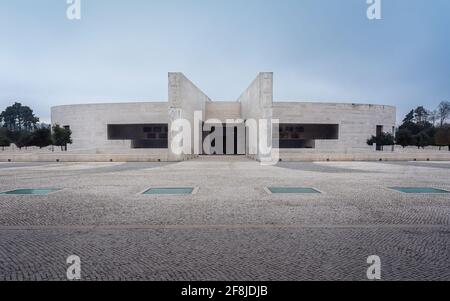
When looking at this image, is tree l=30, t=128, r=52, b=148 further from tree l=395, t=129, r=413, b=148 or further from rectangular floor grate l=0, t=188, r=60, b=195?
tree l=395, t=129, r=413, b=148

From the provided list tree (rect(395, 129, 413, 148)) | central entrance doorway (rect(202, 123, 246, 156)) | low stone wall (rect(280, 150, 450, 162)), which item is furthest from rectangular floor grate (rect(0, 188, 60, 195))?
tree (rect(395, 129, 413, 148))

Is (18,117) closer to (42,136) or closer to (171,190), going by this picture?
(42,136)

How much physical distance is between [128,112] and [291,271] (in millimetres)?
39926

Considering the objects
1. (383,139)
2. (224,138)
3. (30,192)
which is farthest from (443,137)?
(30,192)

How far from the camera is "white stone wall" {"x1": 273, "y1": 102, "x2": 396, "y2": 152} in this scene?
3925 centimetres

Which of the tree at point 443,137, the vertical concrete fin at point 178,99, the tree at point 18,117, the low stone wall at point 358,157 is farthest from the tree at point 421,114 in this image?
the tree at point 18,117

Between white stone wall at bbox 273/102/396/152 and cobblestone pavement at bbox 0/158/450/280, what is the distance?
102ft

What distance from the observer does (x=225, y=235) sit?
205 inches

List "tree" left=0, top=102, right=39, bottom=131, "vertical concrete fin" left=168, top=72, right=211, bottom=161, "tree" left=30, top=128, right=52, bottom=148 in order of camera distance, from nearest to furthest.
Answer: "vertical concrete fin" left=168, top=72, right=211, bottom=161, "tree" left=30, top=128, right=52, bottom=148, "tree" left=0, top=102, right=39, bottom=131

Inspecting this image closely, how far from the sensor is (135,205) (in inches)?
298

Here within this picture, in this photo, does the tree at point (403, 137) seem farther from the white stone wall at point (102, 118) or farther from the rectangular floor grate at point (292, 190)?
the rectangular floor grate at point (292, 190)

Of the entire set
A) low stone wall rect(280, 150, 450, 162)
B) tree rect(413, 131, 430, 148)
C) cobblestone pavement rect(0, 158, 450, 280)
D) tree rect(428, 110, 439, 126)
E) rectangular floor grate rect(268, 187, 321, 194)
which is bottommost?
cobblestone pavement rect(0, 158, 450, 280)

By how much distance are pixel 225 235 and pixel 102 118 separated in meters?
40.9
